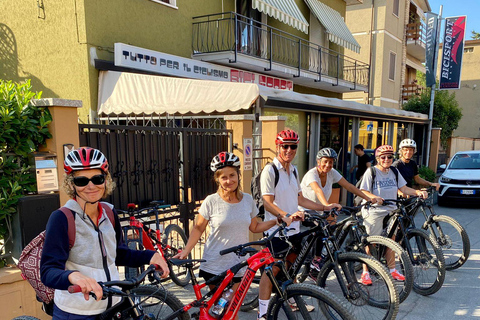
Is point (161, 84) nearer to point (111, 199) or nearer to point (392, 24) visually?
point (111, 199)

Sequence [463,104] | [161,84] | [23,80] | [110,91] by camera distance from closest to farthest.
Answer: [161,84], [110,91], [23,80], [463,104]

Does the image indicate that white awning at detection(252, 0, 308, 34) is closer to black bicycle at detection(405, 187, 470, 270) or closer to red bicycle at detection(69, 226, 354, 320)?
black bicycle at detection(405, 187, 470, 270)

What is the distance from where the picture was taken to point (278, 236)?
3.47 meters

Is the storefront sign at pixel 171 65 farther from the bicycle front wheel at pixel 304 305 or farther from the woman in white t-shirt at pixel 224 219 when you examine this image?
the bicycle front wheel at pixel 304 305

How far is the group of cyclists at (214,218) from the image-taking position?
1817mm

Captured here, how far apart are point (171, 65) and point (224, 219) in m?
6.53

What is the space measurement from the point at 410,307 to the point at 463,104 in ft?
104

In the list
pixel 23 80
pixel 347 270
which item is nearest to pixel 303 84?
pixel 23 80

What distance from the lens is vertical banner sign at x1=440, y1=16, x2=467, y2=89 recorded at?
1491cm

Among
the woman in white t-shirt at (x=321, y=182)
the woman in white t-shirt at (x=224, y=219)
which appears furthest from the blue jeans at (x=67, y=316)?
the woman in white t-shirt at (x=321, y=182)

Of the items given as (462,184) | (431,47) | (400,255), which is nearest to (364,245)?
(400,255)

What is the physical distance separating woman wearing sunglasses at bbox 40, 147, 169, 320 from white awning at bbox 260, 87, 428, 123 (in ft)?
14.9

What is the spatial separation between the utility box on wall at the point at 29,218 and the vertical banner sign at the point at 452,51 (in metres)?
16.9

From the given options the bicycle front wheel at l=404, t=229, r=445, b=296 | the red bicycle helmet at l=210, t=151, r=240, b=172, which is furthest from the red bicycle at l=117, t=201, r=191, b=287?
the bicycle front wheel at l=404, t=229, r=445, b=296
